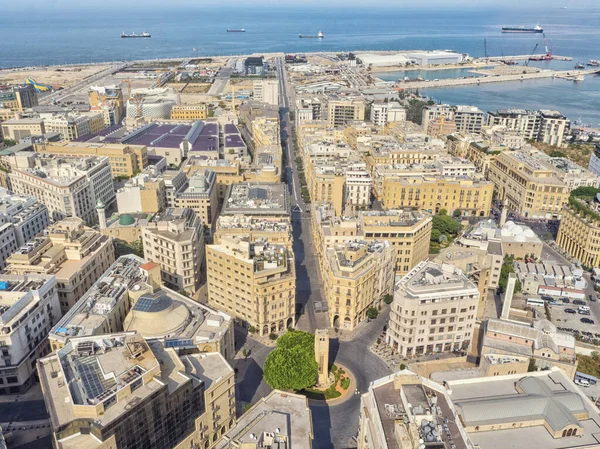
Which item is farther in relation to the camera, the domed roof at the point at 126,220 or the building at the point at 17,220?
the domed roof at the point at 126,220

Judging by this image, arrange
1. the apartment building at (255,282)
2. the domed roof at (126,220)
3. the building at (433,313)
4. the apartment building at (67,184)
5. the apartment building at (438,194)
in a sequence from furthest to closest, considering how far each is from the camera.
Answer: the apartment building at (438,194) → the apartment building at (67,184) → the domed roof at (126,220) → the apartment building at (255,282) → the building at (433,313)

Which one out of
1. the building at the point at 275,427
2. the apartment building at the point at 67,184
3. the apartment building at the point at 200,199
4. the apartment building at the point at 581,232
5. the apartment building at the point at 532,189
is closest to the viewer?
the building at the point at 275,427

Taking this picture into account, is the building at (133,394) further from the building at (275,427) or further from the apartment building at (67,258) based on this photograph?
the apartment building at (67,258)

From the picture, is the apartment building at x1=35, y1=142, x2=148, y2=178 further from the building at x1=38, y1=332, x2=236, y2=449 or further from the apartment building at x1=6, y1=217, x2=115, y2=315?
the building at x1=38, y1=332, x2=236, y2=449

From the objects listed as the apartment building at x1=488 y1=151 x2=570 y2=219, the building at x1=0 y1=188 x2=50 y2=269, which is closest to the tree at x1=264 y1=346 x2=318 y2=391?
the building at x1=0 y1=188 x2=50 y2=269

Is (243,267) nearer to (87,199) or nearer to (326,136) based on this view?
(87,199)

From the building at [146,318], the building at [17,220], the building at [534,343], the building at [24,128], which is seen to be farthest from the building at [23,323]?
the building at [24,128]

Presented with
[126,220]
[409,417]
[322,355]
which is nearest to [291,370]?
[322,355]

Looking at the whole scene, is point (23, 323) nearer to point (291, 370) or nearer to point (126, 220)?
point (291, 370)
